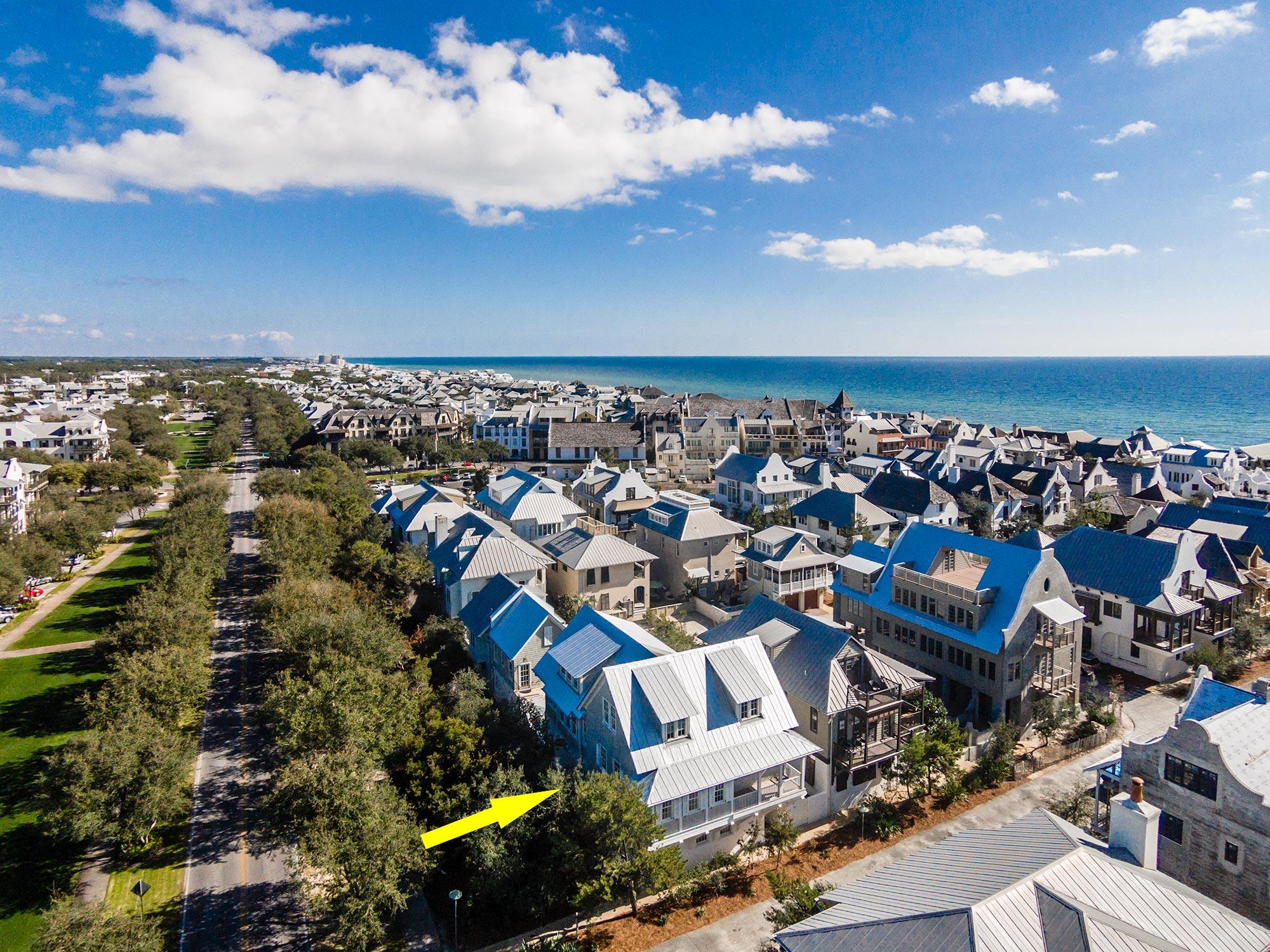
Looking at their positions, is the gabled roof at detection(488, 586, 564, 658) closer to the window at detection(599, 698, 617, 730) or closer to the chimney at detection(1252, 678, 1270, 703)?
the window at detection(599, 698, 617, 730)

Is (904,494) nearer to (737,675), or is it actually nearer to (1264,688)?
(1264,688)

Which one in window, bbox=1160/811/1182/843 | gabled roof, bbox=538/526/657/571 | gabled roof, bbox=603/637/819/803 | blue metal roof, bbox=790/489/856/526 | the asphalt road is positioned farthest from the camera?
blue metal roof, bbox=790/489/856/526

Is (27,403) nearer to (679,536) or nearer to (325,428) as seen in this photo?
(325,428)

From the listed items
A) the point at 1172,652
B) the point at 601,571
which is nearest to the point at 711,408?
the point at 601,571

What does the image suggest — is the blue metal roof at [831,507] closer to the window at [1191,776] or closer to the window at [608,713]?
the window at [1191,776]

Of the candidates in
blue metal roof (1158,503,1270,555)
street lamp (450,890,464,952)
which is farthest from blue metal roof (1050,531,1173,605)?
street lamp (450,890,464,952)
